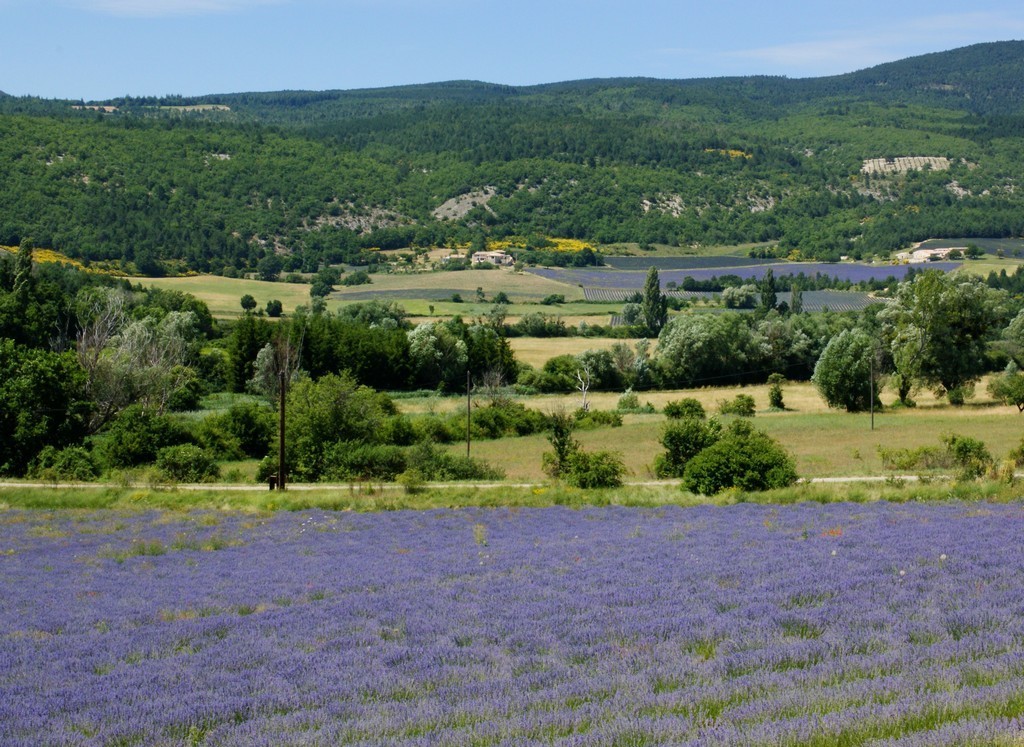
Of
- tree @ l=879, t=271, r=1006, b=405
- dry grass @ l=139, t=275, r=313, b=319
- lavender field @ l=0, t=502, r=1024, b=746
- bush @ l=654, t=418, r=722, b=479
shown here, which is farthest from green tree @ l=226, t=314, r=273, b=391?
lavender field @ l=0, t=502, r=1024, b=746

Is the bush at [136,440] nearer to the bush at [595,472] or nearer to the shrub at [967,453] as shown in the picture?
the bush at [595,472]

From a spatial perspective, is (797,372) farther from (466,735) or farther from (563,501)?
(466,735)

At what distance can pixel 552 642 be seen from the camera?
39.1 ft

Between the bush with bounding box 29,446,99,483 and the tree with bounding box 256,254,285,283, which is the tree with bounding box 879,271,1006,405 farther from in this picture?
the tree with bounding box 256,254,285,283

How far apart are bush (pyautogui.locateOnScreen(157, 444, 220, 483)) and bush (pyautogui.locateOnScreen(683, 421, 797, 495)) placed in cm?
2245

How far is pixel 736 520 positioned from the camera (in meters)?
24.1

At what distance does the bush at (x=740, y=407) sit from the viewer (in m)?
65.0

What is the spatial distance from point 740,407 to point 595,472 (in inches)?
1165

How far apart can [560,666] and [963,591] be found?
5.59 meters

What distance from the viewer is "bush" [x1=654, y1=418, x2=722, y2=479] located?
41.9 metres

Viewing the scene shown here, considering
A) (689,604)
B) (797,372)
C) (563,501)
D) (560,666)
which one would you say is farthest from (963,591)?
(797,372)

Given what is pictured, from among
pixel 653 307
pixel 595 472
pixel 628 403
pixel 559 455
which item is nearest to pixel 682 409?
pixel 628 403

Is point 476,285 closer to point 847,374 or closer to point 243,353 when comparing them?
point 243,353

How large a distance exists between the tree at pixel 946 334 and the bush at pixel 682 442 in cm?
3203
